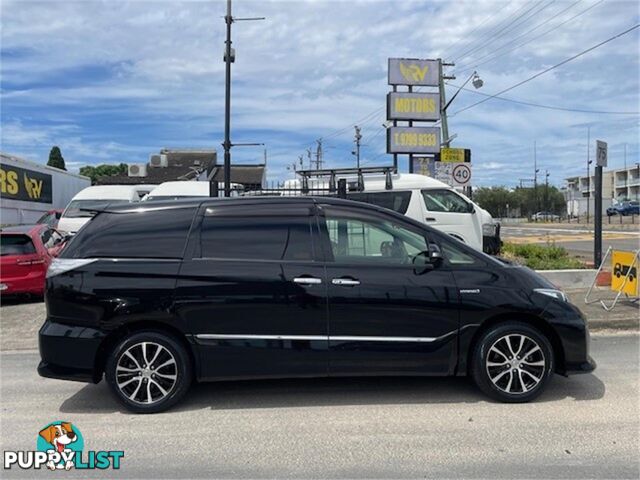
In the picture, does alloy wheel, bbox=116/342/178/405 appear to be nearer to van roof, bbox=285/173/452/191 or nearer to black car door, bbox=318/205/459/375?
black car door, bbox=318/205/459/375

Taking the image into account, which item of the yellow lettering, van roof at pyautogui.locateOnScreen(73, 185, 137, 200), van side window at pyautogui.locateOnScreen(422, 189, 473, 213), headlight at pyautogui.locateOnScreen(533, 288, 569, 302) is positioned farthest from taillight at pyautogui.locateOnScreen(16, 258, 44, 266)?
the yellow lettering

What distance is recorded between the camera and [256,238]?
498 cm

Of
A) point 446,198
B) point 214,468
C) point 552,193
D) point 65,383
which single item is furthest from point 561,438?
point 552,193

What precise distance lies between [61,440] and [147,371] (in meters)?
0.83

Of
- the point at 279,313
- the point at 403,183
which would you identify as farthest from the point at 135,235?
the point at 403,183

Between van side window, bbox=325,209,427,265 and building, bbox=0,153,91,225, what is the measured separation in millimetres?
20775

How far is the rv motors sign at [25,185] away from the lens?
21969 millimetres

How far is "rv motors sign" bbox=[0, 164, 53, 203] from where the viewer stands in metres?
22.0

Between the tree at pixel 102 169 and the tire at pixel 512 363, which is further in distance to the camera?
the tree at pixel 102 169

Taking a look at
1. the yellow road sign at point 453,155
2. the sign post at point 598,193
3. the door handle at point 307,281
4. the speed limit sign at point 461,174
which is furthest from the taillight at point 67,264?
the yellow road sign at point 453,155

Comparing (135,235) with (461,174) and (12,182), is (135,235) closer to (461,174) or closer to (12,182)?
(461,174)

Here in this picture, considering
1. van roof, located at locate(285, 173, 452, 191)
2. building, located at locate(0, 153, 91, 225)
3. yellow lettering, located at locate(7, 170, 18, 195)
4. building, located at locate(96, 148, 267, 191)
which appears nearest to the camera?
van roof, located at locate(285, 173, 452, 191)

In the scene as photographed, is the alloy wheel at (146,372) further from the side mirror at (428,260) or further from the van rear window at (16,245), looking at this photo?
the van rear window at (16,245)

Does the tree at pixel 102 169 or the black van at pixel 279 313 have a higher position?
the tree at pixel 102 169
